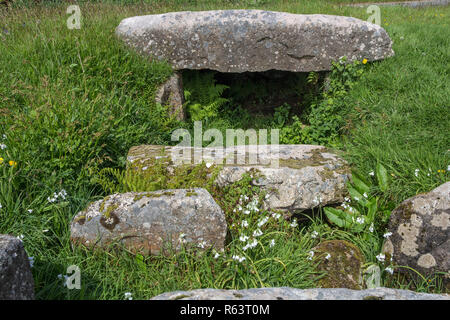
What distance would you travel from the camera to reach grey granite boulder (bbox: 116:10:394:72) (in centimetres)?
538

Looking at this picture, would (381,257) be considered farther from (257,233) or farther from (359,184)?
(257,233)

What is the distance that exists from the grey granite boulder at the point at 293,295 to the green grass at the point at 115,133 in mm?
611

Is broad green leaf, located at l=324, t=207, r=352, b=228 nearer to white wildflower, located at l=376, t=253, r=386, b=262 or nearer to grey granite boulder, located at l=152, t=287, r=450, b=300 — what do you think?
white wildflower, located at l=376, t=253, r=386, b=262

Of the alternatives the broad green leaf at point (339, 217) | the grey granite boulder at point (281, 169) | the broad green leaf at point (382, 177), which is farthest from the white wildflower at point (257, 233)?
the broad green leaf at point (382, 177)

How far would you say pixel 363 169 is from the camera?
4.23 m

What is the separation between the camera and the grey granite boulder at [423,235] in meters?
2.95

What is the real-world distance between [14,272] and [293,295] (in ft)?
4.81

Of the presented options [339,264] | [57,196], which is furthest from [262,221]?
[57,196]

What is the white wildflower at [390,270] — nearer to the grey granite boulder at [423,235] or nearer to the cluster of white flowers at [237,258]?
the grey granite boulder at [423,235]

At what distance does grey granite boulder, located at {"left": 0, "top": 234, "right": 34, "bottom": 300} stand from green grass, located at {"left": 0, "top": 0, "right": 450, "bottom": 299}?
0.57 metres

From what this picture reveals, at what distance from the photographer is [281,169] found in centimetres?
362

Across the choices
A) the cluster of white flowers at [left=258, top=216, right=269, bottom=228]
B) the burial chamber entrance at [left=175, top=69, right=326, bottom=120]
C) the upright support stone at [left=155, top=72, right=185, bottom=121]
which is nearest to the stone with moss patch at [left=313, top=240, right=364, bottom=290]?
the cluster of white flowers at [left=258, top=216, right=269, bottom=228]
